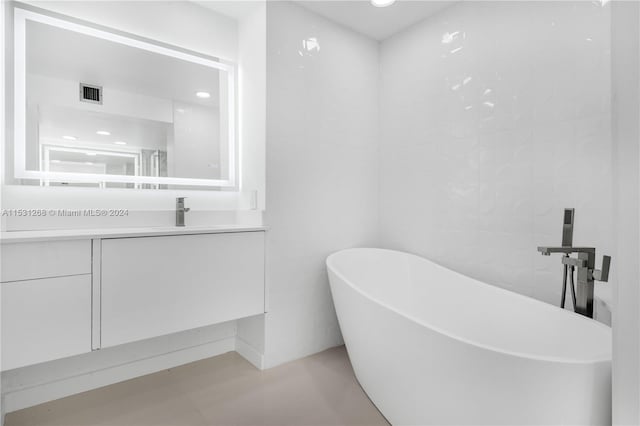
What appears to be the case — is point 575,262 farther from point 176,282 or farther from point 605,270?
point 176,282

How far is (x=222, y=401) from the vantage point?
1.74 meters

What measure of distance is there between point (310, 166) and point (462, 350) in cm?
155

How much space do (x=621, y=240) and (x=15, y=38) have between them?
2.49m

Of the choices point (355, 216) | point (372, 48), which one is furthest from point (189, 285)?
point (372, 48)

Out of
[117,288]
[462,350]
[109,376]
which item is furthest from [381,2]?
[109,376]

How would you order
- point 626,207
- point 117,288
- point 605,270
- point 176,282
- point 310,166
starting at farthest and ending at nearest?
1. point 310,166
2. point 176,282
3. point 117,288
4. point 605,270
5. point 626,207

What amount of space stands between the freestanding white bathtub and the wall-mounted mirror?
120 cm

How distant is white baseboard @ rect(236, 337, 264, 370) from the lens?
2074mm

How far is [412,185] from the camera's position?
2.47 m

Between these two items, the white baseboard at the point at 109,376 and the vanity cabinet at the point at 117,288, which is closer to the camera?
the vanity cabinet at the point at 117,288

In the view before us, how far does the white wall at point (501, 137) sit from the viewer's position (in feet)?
5.29

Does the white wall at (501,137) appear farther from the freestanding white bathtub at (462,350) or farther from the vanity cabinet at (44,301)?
the vanity cabinet at (44,301)

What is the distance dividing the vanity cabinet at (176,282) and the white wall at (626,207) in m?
1.69

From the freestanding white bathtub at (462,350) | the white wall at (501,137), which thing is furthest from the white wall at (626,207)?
the white wall at (501,137)
